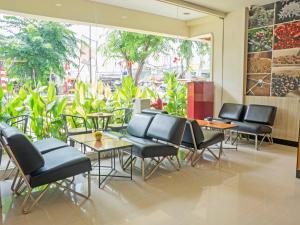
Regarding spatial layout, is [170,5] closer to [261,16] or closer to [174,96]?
[261,16]

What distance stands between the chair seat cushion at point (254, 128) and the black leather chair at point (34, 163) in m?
3.53

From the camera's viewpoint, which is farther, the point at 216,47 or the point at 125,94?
the point at 216,47

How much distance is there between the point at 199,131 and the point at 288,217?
185 cm

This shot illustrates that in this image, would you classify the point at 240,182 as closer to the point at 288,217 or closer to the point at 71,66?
the point at 288,217

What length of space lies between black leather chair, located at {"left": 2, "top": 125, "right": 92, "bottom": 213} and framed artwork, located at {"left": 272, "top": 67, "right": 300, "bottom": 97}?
4.48 metres

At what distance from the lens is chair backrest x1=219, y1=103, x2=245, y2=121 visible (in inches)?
235

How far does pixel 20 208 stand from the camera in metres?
2.84

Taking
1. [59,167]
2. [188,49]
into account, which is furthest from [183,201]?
[188,49]

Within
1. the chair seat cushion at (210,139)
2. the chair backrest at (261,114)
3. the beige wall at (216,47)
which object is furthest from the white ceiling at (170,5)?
the chair seat cushion at (210,139)

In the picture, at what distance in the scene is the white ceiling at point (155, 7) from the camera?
538 cm

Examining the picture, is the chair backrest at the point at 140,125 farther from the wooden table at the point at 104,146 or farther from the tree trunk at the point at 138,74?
the tree trunk at the point at 138,74

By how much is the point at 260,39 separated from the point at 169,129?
11.5 feet

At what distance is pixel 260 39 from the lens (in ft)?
19.1

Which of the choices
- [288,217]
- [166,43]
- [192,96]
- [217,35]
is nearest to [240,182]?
[288,217]
